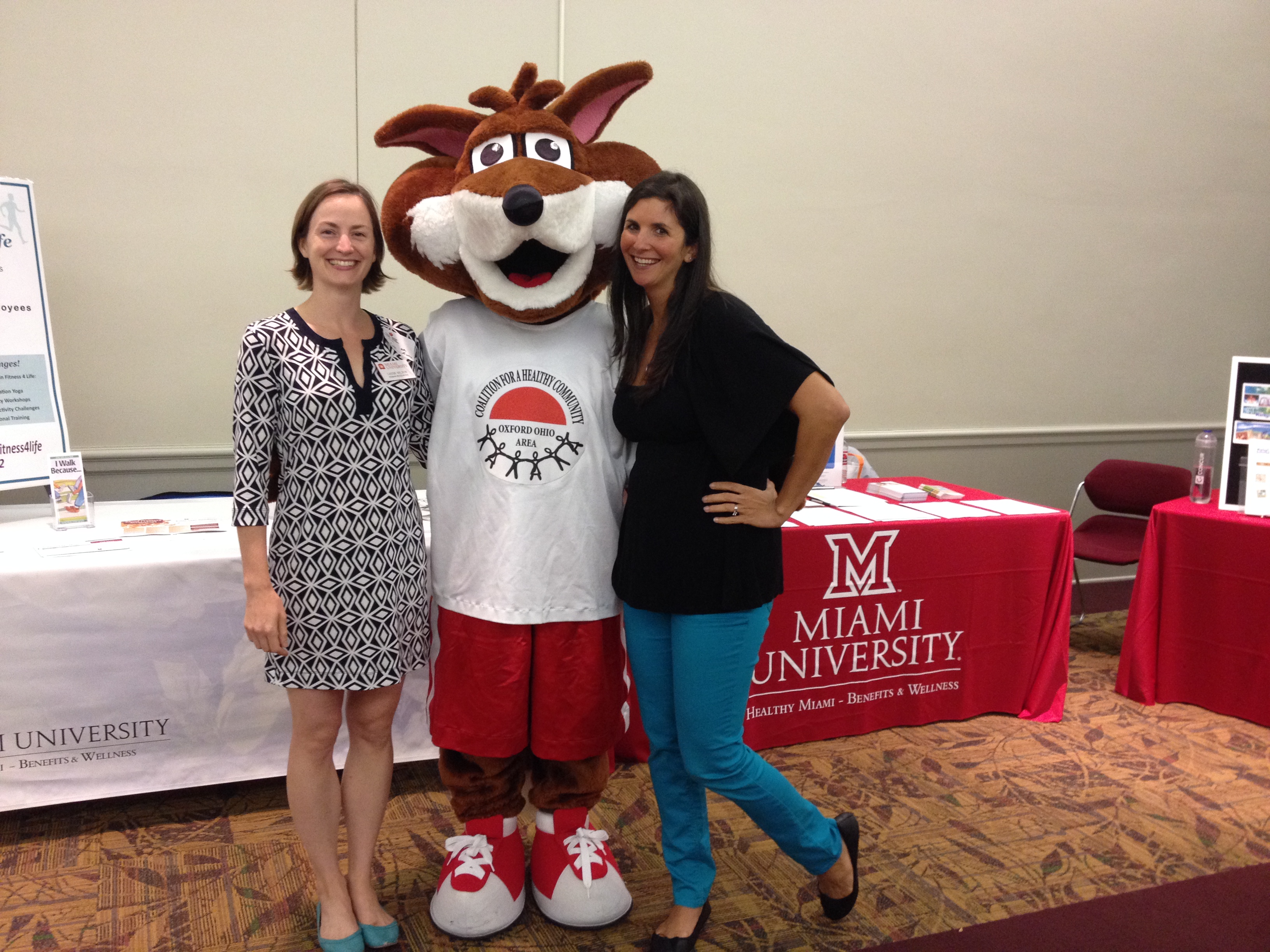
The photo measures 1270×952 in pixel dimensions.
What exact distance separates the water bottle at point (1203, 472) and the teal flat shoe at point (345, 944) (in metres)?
2.81

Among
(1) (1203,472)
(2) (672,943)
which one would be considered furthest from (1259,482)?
(2) (672,943)

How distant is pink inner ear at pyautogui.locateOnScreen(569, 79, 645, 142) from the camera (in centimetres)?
170

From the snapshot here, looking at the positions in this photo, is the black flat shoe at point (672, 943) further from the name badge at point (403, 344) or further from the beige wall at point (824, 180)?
the beige wall at point (824, 180)

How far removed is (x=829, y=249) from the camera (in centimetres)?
376

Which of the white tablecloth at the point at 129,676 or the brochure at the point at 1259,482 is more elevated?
the brochure at the point at 1259,482

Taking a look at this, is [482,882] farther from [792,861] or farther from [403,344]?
[403,344]

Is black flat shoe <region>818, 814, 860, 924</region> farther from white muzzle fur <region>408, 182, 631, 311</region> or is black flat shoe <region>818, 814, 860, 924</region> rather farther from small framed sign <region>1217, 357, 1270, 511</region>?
small framed sign <region>1217, 357, 1270, 511</region>

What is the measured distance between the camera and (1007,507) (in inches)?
110

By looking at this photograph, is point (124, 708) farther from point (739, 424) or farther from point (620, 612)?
point (739, 424)

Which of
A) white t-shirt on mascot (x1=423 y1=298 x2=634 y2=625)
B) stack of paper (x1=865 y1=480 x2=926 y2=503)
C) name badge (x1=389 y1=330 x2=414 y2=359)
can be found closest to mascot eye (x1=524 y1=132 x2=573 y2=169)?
white t-shirt on mascot (x1=423 y1=298 x2=634 y2=625)

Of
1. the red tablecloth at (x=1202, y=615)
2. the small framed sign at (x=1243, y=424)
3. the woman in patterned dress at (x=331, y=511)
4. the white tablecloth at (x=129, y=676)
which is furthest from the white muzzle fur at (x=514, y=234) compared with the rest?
the small framed sign at (x=1243, y=424)

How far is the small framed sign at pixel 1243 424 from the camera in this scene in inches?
113

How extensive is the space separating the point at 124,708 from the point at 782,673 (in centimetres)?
162

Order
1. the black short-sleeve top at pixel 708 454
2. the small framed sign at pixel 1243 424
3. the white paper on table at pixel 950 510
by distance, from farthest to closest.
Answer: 1. the small framed sign at pixel 1243 424
2. the white paper on table at pixel 950 510
3. the black short-sleeve top at pixel 708 454
